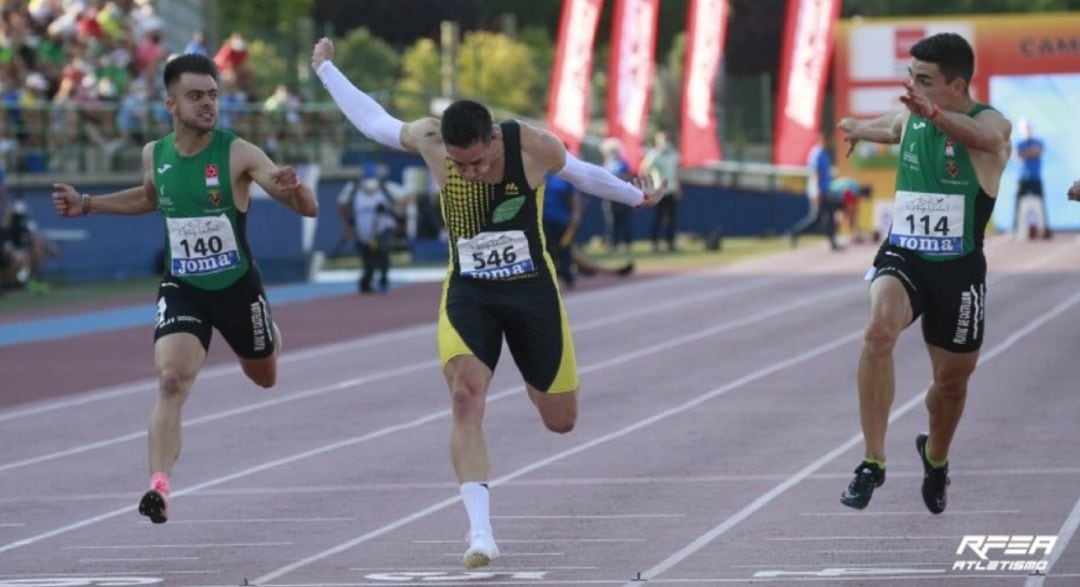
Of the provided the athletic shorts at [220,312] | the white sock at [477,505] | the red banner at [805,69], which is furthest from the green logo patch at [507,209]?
the red banner at [805,69]

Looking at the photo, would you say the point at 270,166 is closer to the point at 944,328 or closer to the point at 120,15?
the point at 944,328

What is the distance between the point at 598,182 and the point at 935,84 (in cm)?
148

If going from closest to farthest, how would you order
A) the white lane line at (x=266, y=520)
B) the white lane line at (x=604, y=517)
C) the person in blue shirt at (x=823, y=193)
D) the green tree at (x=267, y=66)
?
the white lane line at (x=604, y=517), the white lane line at (x=266, y=520), the person in blue shirt at (x=823, y=193), the green tree at (x=267, y=66)

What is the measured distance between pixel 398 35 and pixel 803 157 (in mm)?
36122

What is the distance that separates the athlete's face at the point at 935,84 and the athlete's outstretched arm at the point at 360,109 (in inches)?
84.4

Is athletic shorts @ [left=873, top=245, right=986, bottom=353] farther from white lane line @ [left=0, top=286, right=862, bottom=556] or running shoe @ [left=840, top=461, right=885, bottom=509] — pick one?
white lane line @ [left=0, top=286, right=862, bottom=556]

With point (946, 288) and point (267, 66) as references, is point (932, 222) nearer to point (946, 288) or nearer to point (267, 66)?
point (946, 288)

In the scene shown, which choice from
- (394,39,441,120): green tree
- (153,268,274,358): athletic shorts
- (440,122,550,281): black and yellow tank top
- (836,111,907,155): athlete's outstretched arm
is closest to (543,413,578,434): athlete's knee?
(440,122,550,281): black and yellow tank top

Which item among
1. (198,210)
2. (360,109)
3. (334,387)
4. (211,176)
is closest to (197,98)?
(211,176)

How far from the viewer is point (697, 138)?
45.6 metres

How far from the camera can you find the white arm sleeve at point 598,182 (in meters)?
10.5

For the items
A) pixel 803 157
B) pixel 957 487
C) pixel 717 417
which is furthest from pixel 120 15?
pixel 957 487

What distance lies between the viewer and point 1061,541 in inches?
396

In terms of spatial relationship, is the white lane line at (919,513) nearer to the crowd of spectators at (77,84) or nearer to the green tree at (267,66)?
the crowd of spectators at (77,84)
